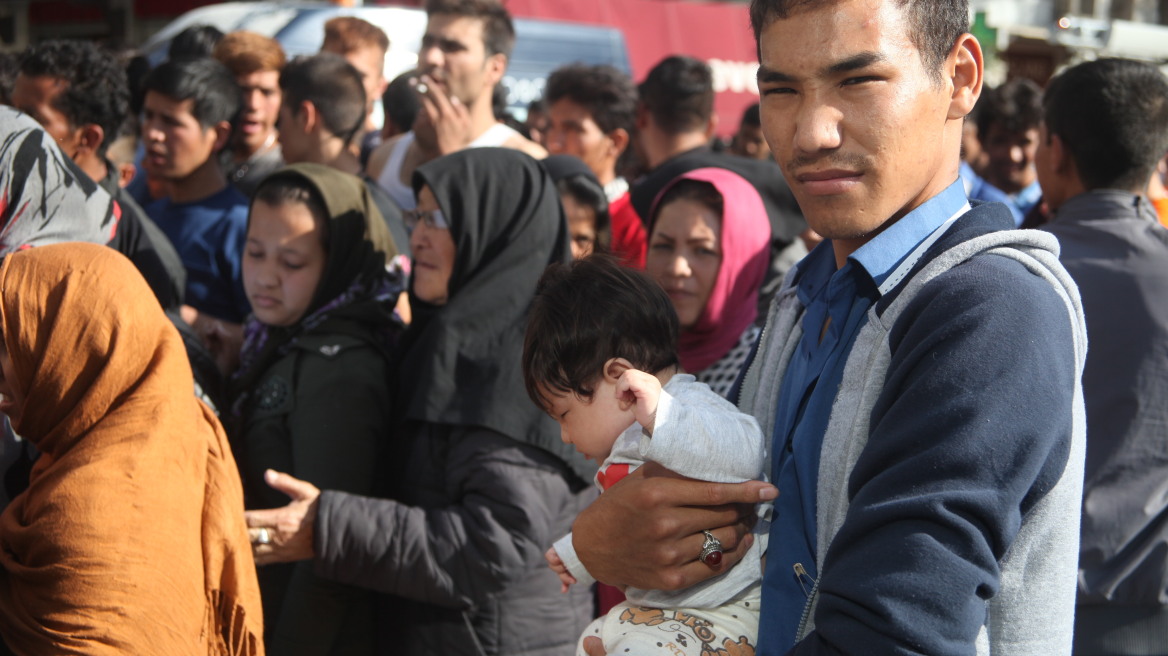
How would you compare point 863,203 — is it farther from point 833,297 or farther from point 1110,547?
point 1110,547

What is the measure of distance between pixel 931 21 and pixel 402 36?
925 cm

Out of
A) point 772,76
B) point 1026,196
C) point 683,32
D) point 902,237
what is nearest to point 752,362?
point 902,237

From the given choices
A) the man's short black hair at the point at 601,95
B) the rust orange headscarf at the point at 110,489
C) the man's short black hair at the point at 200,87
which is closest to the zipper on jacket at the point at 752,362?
the rust orange headscarf at the point at 110,489

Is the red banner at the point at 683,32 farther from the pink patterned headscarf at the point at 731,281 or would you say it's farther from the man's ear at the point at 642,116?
the pink patterned headscarf at the point at 731,281

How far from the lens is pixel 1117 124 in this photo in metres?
3.38

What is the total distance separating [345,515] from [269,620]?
1.80ft

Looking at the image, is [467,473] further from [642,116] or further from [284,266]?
[642,116]

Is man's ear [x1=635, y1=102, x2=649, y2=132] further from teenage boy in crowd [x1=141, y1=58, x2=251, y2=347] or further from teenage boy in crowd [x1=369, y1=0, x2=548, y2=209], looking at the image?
teenage boy in crowd [x1=141, y1=58, x2=251, y2=347]

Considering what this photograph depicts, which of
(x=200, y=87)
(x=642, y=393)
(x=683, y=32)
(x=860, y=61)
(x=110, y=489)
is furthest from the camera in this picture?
(x=683, y=32)

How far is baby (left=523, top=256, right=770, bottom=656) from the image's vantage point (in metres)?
1.80

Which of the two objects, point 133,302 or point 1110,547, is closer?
point 133,302

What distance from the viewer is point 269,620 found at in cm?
302

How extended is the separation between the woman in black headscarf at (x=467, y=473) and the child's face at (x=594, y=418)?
644 millimetres

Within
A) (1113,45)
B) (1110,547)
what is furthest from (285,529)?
(1113,45)
